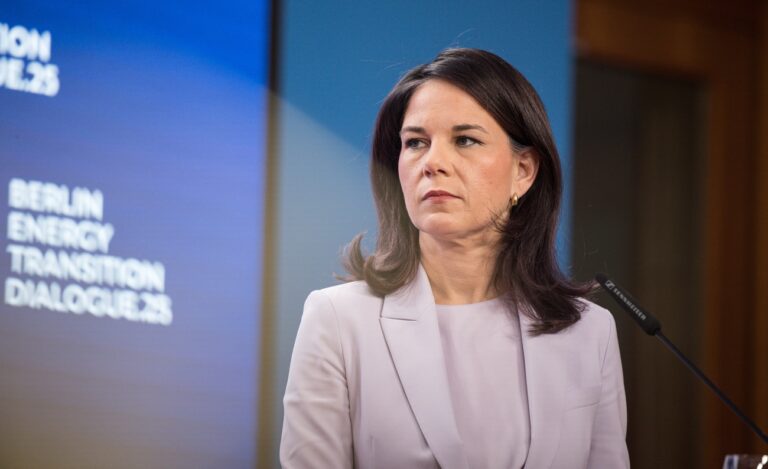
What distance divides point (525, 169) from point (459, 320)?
1.07 feet

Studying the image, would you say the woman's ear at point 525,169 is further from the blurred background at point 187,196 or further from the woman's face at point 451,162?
the blurred background at point 187,196

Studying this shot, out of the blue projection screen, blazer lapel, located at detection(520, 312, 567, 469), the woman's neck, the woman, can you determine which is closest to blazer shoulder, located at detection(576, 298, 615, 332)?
the woman

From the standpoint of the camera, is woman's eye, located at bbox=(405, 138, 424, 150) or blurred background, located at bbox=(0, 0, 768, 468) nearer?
woman's eye, located at bbox=(405, 138, 424, 150)

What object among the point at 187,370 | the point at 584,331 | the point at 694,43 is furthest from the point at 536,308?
the point at 694,43

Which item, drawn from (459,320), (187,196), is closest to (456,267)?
(459,320)

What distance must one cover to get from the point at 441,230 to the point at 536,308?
251 millimetres

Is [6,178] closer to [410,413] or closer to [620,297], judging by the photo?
[410,413]

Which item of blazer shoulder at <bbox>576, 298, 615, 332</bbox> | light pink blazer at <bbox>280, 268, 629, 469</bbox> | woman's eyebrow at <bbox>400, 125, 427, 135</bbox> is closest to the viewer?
light pink blazer at <bbox>280, 268, 629, 469</bbox>

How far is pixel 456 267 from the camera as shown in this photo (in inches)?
76.7

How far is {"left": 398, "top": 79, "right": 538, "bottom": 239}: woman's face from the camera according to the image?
1891 millimetres

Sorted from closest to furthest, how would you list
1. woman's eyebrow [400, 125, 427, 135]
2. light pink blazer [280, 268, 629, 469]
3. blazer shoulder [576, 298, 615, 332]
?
light pink blazer [280, 268, 629, 469] < woman's eyebrow [400, 125, 427, 135] < blazer shoulder [576, 298, 615, 332]

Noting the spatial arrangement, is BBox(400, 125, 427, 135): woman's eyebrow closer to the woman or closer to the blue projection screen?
the woman

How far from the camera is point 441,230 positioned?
6.30 feet

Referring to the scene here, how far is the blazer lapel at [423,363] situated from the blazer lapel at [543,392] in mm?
149
